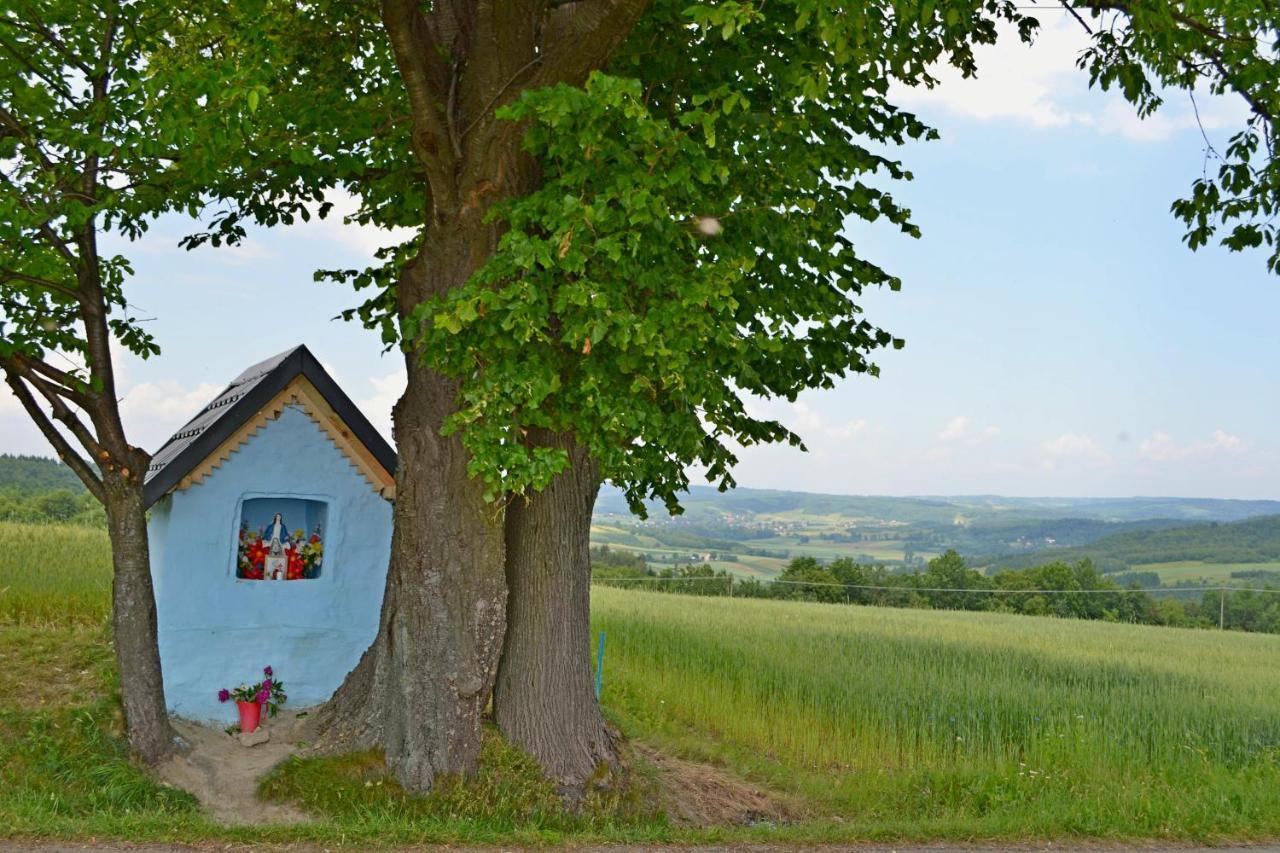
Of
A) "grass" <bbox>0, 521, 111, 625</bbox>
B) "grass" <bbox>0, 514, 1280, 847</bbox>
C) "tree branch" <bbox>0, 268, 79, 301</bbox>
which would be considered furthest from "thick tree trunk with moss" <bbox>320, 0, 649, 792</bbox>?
"grass" <bbox>0, 521, 111, 625</bbox>

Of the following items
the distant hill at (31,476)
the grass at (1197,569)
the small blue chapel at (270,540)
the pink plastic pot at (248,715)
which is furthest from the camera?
the grass at (1197,569)

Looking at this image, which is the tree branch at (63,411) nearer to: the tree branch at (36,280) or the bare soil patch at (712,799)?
the tree branch at (36,280)

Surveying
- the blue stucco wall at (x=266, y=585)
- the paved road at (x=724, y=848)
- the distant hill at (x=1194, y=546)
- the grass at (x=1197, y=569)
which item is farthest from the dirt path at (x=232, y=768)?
the distant hill at (x=1194, y=546)

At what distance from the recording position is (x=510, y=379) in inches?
360

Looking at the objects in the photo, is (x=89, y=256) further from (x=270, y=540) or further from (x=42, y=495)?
(x=42, y=495)

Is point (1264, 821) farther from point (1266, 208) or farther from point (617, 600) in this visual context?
point (617, 600)

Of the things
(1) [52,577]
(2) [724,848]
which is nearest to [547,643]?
(2) [724,848]

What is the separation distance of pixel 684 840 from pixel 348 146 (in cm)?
817

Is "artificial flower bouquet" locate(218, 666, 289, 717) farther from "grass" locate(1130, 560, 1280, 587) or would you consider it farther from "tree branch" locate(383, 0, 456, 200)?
"grass" locate(1130, 560, 1280, 587)

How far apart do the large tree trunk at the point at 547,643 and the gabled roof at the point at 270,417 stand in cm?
305

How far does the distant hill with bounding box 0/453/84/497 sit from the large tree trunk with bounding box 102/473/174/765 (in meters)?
21.4

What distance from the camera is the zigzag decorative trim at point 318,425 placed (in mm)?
12586

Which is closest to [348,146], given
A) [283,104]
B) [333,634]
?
[283,104]

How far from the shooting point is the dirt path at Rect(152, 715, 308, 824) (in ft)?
34.1
